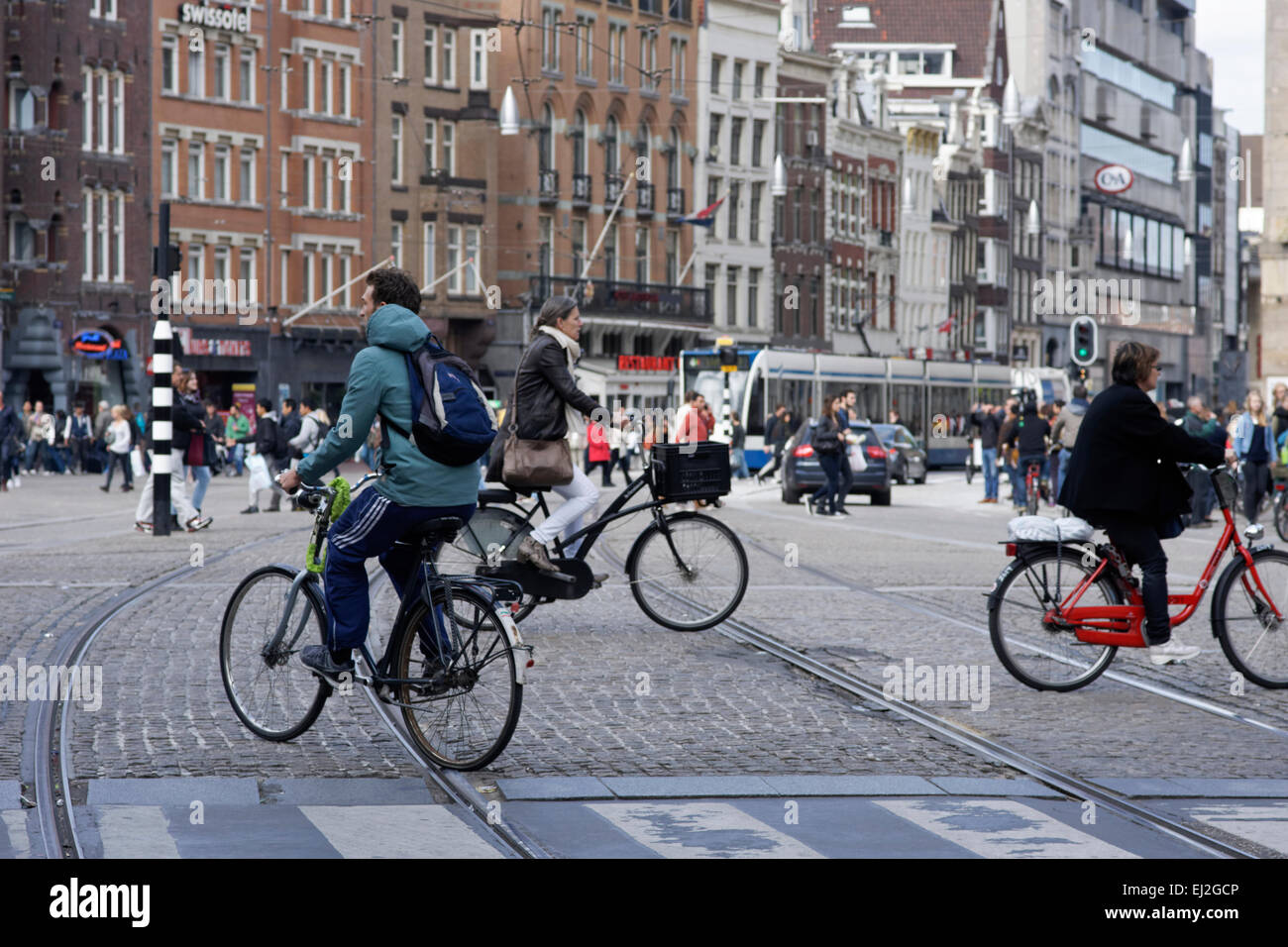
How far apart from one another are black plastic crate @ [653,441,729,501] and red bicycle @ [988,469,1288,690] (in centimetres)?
258

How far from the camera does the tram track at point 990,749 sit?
24.6 ft

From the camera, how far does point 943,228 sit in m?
104

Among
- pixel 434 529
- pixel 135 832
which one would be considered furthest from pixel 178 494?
pixel 135 832

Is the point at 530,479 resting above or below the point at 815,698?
above

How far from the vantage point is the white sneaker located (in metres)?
11.4

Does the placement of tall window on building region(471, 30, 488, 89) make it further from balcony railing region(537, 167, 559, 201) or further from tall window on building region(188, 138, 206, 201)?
tall window on building region(188, 138, 206, 201)

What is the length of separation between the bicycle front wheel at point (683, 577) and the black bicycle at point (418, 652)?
4.54 metres


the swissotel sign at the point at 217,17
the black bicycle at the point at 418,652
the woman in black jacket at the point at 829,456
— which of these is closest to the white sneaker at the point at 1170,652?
the black bicycle at the point at 418,652

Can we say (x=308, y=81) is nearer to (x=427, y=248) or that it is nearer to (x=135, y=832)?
(x=427, y=248)

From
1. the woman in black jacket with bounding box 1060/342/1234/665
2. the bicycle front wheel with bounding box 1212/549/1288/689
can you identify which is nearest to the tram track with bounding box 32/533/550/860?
the woman in black jacket with bounding box 1060/342/1234/665

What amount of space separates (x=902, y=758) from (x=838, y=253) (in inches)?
3370

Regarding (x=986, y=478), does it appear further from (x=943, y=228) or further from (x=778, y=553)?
(x=943, y=228)

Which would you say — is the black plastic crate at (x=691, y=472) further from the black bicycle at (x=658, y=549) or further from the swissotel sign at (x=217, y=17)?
the swissotel sign at (x=217, y=17)
